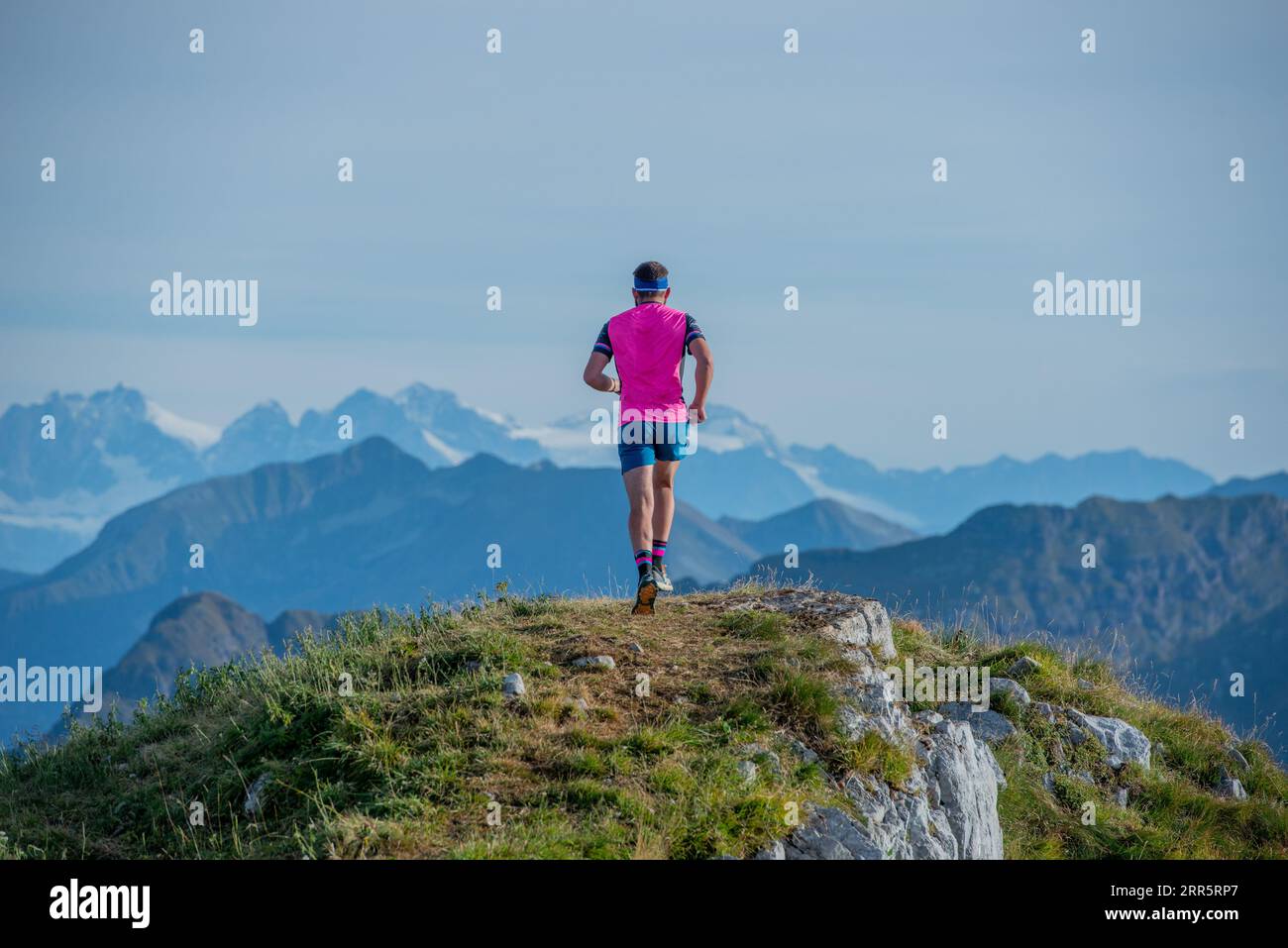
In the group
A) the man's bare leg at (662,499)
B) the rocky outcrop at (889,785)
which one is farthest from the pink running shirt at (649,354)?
the rocky outcrop at (889,785)

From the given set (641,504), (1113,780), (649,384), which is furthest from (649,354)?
(1113,780)

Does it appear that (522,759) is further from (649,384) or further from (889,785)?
(649,384)

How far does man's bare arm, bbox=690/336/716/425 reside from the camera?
13.8 m

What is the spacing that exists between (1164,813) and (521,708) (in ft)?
28.4

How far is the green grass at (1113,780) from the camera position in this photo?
14854mm

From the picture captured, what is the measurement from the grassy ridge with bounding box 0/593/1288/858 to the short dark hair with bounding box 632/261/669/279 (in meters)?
3.88

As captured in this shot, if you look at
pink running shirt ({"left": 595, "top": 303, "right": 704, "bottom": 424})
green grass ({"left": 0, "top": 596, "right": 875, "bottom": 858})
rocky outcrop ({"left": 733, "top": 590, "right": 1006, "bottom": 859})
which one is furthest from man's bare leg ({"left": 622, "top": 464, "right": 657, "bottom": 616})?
rocky outcrop ({"left": 733, "top": 590, "right": 1006, "bottom": 859})

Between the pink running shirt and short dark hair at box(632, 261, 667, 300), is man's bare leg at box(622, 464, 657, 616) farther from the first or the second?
short dark hair at box(632, 261, 667, 300)

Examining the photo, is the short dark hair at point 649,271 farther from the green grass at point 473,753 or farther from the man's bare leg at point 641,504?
the green grass at point 473,753

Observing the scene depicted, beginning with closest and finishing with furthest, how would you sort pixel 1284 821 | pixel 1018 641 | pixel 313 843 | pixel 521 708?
1. pixel 313 843
2. pixel 521 708
3. pixel 1284 821
4. pixel 1018 641

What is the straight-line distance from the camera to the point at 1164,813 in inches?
618

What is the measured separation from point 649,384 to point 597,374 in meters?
0.58
